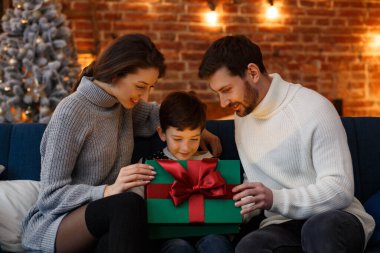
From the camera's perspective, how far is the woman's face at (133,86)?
68.5 inches

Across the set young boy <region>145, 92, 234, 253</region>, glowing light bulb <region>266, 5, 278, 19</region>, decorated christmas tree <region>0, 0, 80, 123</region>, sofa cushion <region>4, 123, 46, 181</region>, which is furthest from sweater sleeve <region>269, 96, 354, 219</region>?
glowing light bulb <region>266, 5, 278, 19</region>

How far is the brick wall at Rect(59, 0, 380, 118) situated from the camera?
394 centimetres

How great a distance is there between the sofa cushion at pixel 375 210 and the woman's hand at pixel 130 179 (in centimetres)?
73

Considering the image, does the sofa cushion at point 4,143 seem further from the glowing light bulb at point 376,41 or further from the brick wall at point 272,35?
the glowing light bulb at point 376,41

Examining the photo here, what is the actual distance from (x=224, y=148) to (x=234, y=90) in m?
0.40

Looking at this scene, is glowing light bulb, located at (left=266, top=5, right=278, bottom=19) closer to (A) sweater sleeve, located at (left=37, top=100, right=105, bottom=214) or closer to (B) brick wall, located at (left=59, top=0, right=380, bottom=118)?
(B) brick wall, located at (left=59, top=0, right=380, bottom=118)

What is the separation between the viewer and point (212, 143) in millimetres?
2057

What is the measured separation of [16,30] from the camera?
327 centimetres

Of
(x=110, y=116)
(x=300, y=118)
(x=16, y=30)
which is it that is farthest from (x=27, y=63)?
(x=300, y=118)

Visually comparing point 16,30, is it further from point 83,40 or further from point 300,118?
point 300,118

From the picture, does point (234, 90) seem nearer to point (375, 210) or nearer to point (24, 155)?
point (375, 210)

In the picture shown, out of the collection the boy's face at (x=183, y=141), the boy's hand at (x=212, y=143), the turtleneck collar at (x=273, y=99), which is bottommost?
the boy's hand at (x=212, y=143)

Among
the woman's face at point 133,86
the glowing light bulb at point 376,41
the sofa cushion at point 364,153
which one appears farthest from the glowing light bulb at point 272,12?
the woman's face at point 133,86

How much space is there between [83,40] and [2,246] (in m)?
2.38
